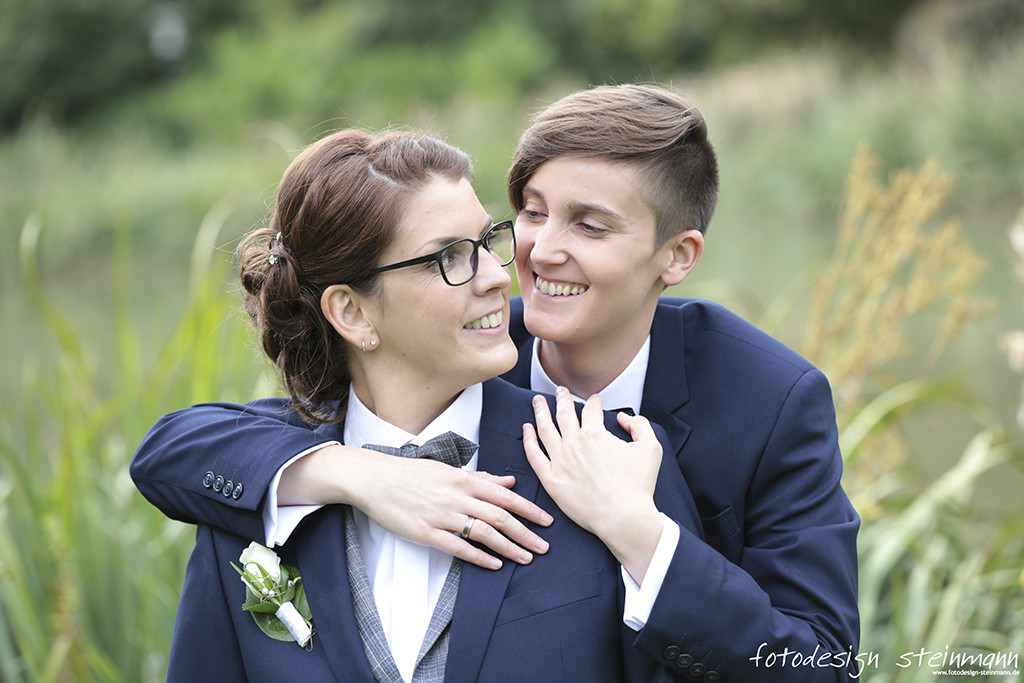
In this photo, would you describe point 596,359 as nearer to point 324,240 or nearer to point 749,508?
point 749,508

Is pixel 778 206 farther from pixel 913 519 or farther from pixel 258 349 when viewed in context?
pixel 258 349

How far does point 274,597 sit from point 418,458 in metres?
0.37

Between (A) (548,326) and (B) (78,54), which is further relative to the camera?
(B) (78,54)

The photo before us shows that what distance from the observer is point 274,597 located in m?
1.69

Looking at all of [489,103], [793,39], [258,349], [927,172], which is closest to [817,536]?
[258,349]

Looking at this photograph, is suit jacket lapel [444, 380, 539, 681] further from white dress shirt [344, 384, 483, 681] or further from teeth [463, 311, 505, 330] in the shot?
teeth [463, 311, 505, 330]

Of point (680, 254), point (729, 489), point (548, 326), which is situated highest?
point (680, 254)

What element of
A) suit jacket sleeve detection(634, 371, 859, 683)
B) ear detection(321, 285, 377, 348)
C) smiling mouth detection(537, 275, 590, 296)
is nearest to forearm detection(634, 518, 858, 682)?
suit jacket sleeve detection(634, 371, 859, 683)

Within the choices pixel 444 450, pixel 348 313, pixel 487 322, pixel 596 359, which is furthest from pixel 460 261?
pixel 596 359

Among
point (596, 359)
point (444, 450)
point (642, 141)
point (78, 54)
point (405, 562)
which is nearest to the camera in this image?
point (405, 562)

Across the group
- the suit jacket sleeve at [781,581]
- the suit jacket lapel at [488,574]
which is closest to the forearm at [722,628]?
the suit jacket sleeve at [781,581]

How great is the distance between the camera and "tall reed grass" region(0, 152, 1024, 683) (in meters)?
2.95

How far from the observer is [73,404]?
3.43 metres

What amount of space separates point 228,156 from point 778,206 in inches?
320
